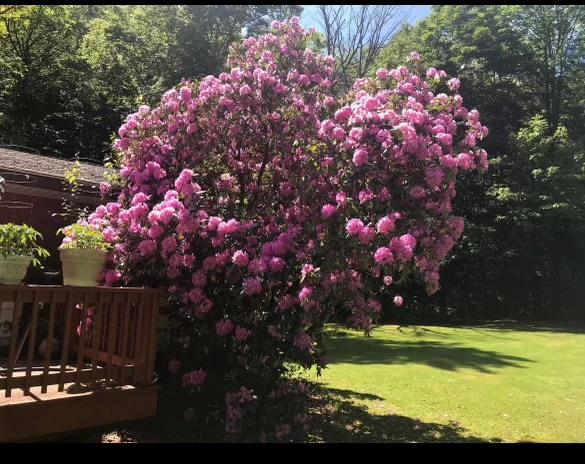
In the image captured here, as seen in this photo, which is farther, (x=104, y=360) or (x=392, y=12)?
(x=392, y=12)

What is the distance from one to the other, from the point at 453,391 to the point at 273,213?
14.6 ft

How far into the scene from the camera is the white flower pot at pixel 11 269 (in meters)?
4.11

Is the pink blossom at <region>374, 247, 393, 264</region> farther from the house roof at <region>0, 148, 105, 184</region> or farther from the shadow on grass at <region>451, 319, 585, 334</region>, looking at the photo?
the shadow on grass at <region>451, 319, 585, 334</region>

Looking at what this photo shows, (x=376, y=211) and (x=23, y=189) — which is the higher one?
(x=23, y=189)

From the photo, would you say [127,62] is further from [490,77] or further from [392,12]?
[490,77]

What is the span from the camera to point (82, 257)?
15.2ft

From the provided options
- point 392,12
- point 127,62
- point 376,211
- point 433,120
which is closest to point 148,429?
point 376,211

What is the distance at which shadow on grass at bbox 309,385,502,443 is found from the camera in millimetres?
5773

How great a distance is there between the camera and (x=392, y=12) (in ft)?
85.9

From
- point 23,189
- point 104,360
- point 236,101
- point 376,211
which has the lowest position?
point 104,360

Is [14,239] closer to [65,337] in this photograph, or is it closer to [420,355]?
[65,337]

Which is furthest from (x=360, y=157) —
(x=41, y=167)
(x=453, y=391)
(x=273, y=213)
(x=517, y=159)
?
(x=517, y=159)

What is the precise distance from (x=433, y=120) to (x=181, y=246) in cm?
260
